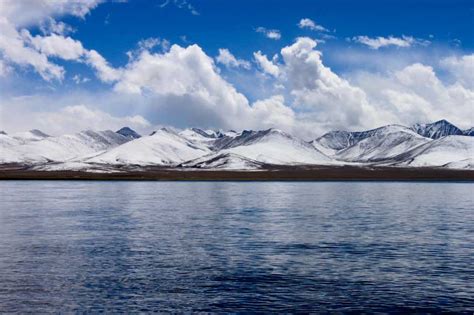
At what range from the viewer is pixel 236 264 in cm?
3950

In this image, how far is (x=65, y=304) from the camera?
2916 cm

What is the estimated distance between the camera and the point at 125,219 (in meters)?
70.8

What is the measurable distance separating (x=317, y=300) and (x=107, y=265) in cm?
1551

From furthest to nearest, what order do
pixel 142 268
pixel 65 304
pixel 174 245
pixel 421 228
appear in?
pixel 421 228
pixel 174 245
pixel 142 268
pixel 65 304

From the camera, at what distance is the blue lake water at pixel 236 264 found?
29.8m

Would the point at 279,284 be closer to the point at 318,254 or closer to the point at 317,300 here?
the point at 317,300

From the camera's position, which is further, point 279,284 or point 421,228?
point 421,228

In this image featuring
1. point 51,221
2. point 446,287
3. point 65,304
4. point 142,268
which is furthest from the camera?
point 51,221

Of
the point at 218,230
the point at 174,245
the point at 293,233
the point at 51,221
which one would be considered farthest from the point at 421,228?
the point at 51,221

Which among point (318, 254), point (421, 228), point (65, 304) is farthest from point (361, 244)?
point (65, 304)

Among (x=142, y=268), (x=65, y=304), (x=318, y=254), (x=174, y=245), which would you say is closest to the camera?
(x=65, y=304)

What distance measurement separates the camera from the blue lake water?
97.6 ft

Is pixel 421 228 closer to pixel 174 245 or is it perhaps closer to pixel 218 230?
pixel 218 230

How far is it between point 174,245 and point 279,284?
16.6 m
